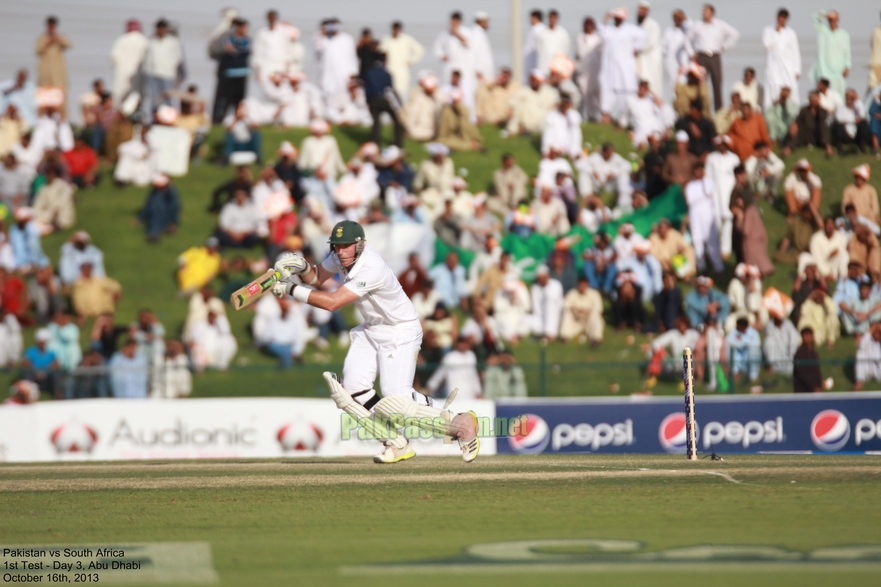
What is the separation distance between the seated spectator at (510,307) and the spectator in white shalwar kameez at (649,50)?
893 cm

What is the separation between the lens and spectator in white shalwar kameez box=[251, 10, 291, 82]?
91.2ft

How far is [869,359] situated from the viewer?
19.0 meters

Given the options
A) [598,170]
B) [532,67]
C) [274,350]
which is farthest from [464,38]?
[274,350]

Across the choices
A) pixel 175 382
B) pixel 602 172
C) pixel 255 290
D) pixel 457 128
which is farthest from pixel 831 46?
pixel 255 290

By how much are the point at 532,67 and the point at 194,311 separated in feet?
38.3

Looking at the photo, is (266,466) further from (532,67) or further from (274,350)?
(532,67)

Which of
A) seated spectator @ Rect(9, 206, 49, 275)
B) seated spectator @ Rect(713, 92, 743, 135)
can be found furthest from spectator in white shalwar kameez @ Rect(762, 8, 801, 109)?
seated spectator @ Rect(9, 206, 49, 275)

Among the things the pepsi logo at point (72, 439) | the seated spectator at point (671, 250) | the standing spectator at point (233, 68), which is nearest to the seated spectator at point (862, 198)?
the seated spectator at point (671, 250)

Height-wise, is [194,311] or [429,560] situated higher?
[194,311]

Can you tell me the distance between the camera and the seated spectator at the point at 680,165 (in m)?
24.1

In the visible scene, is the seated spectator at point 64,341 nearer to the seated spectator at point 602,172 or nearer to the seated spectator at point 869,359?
the seated spectator at point 602,172

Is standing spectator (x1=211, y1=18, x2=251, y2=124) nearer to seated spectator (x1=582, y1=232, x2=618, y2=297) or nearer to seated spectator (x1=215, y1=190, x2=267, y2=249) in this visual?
seated spectator (x1=215, y1=190, x2=267, y2=249)

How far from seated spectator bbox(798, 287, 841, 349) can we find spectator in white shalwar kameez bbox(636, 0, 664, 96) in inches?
363

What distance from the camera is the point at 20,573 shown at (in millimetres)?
5973
